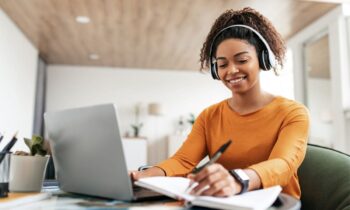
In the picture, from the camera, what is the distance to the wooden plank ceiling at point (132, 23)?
149 inches

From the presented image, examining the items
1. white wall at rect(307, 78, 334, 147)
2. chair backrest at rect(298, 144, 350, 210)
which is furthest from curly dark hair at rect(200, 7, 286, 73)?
white wall at rect(307, 78, 334, 147)

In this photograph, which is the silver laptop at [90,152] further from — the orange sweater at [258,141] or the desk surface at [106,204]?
the orange sweater at [258,141]

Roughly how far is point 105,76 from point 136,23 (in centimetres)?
260

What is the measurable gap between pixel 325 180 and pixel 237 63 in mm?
410

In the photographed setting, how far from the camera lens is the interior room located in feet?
12.6

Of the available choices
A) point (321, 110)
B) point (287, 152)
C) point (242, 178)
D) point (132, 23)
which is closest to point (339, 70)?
point (321, 110)

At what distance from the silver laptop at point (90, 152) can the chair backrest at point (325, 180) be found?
50 cm

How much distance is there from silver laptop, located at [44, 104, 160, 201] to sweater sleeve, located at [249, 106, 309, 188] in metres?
0.25

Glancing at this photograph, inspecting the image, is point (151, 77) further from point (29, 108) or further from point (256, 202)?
point (256, 202)

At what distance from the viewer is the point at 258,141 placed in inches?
39.5

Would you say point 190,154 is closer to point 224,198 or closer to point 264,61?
point 264,61

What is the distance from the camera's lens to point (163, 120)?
22.3 feet

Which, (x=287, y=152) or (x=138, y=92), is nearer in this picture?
(x=287, y=152)

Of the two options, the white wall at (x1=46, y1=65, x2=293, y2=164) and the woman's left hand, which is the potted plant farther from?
the white wall at (x1=46, y1=65, x2=293, y2=164)
